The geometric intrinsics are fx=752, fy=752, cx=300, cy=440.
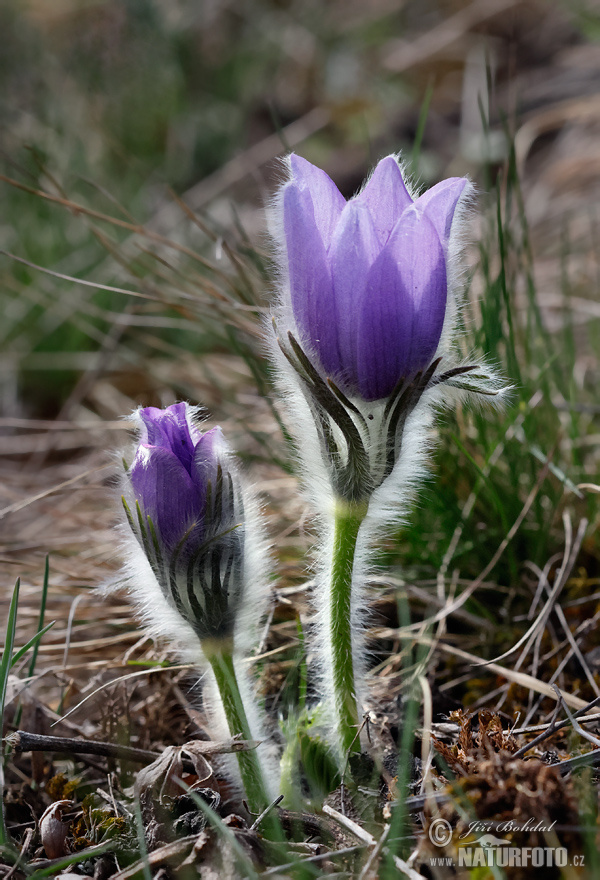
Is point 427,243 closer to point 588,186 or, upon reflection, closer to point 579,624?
point 579,624

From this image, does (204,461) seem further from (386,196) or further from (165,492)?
Answer: (386,196)

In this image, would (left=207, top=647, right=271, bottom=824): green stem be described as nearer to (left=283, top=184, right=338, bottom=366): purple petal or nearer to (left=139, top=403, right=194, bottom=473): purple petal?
(left=139, top=403, right=194, bottom=473): purple petal

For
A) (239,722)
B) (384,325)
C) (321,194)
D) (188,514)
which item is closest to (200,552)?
(188,514)

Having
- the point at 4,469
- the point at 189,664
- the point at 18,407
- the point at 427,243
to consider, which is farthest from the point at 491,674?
the point at 18,407

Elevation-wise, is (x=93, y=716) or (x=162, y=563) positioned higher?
(x=162, y=563)

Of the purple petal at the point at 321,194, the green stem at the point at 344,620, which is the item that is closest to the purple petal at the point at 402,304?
the purple petal at the point at 321,194

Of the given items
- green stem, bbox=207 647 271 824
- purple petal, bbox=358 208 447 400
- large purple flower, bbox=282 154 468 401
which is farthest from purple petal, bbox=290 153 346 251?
green stem, bbox=207 647 271 824
